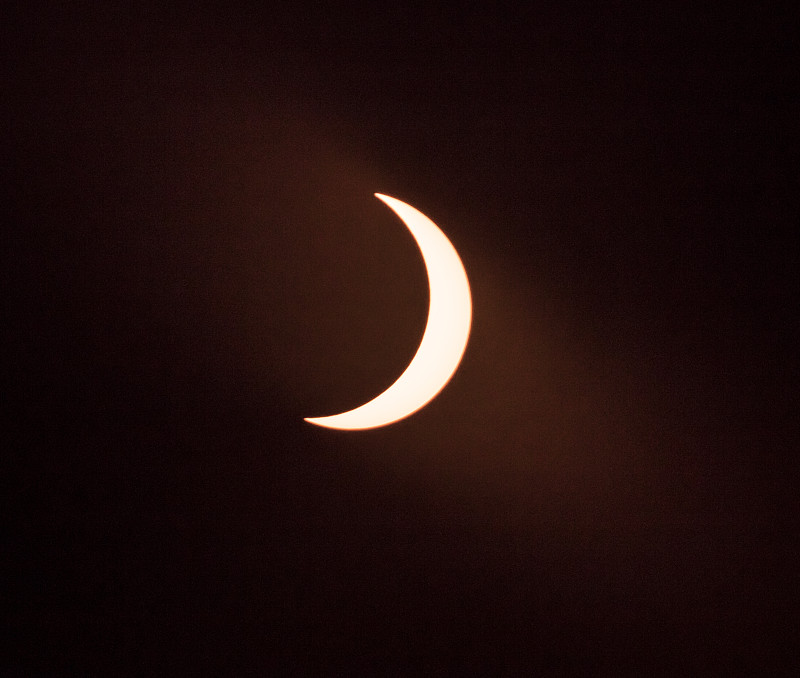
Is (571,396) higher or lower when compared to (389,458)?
higher

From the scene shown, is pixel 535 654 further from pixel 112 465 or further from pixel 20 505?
pixel 20 505

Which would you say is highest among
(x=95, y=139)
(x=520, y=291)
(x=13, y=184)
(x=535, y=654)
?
(x=95, y=139)

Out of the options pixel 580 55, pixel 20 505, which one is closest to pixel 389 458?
pixel 20 505
